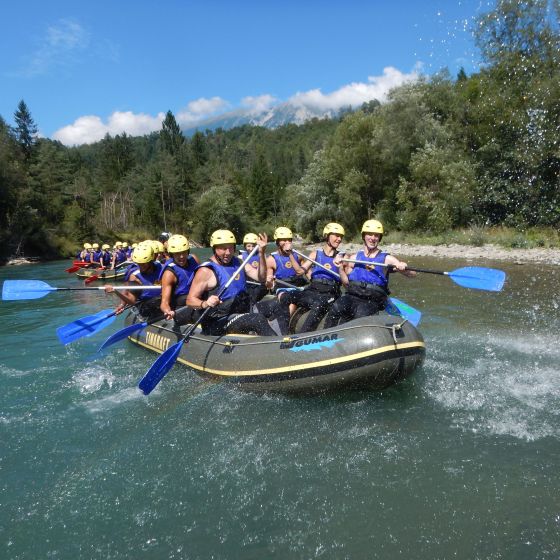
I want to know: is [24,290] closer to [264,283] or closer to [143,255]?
[143,255]

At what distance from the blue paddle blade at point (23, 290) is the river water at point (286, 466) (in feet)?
4.97

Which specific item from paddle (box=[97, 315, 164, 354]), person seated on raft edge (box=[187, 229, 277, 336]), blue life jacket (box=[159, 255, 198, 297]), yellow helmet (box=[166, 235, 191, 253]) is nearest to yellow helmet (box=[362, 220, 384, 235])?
person seated on raft edge (box=[187, 229, 277, 336])

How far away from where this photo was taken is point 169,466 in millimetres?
4516

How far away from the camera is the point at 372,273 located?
20.7 ft

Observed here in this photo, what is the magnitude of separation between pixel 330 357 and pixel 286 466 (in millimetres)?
1347

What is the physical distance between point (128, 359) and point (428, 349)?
4.92 meters

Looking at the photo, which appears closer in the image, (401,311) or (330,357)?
A: (330,357)

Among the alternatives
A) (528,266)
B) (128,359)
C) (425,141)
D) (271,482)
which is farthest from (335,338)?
(425,141)

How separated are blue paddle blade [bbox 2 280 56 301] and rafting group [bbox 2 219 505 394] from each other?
2 cm

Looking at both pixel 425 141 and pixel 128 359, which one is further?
pixel 425 141

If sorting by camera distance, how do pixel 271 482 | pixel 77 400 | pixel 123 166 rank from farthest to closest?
pixel 123 166 < pixel 77 400 < pixel 271 482

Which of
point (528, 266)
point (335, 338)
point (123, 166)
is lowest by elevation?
point (528, 266)

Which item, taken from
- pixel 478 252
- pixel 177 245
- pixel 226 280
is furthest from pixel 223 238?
pixel 478 252

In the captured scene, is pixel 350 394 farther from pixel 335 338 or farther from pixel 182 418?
pixel 182 418
